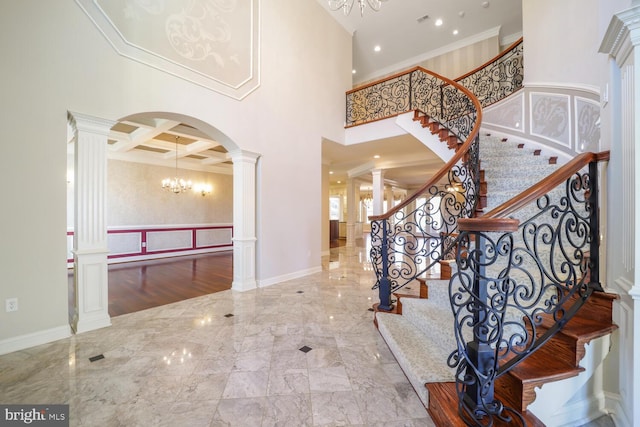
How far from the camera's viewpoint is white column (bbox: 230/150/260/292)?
4133 millimetres

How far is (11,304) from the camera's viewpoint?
2342mm

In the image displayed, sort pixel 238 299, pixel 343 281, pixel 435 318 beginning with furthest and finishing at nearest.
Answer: pixel 343 281
pixel 238 299
pixel 435 318

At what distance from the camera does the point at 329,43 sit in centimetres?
588

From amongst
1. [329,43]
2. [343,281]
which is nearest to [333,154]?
[329,43]

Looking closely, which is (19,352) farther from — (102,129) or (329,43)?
(329,43)

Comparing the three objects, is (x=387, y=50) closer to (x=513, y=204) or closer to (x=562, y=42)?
(x=562, y=42)

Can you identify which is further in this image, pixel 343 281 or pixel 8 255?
pixel 343 281

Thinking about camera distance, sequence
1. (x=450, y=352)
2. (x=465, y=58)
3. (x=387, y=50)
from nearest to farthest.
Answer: (x=450, y=352), (x=465, y=58), (x=387, y=50)

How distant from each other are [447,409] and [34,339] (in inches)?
139

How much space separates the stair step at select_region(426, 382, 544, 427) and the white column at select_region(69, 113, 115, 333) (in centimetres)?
328

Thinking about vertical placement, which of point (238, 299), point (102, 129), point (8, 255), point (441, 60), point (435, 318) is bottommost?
point (238, 299)

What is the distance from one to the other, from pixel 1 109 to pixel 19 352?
2172 millimetres

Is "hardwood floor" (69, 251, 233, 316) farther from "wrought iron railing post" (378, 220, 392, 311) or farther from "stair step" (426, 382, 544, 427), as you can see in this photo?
"stair step" (426, 382, 544, 427)

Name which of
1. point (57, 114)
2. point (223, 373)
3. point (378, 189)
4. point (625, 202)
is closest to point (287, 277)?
point (223, 373)
